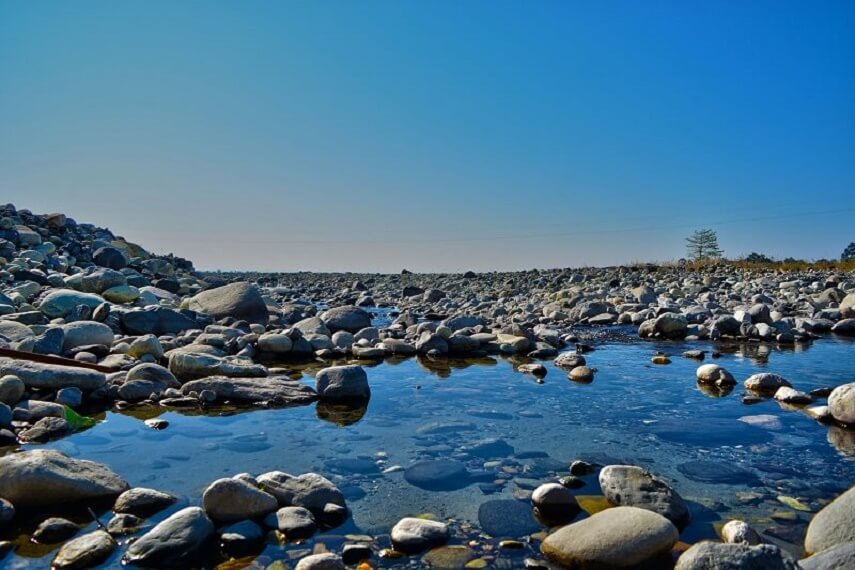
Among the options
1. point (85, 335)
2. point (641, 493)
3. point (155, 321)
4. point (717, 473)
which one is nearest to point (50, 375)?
point (85, 335)

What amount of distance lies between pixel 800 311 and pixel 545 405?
9297mm

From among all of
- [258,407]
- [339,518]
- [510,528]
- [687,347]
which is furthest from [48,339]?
[687,347]

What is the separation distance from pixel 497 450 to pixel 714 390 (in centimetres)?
310

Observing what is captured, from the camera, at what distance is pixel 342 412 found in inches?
212

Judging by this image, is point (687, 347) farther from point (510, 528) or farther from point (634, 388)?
point (510, 528)

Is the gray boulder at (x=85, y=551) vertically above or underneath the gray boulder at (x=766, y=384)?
underneath

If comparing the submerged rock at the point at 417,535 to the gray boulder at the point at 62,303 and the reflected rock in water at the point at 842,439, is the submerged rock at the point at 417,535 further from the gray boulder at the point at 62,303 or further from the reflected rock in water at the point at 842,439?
the gray boulder at the point at 62,303

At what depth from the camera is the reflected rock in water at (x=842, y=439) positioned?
157 inches

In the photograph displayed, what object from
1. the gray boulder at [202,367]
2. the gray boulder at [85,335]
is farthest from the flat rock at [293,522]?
the gray boulder at [85,335]

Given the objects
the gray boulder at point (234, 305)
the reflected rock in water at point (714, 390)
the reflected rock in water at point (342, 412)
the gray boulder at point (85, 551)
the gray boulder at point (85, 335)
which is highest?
the gray boulder at point (234, 305)

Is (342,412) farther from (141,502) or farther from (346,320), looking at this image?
(346,320)

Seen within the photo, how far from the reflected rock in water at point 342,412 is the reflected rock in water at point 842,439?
359cm

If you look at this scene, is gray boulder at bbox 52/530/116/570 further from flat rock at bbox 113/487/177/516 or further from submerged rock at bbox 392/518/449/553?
submerged rock at bbox 392/518/449/553

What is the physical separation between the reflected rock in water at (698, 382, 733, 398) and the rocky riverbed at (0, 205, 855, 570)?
5cm
